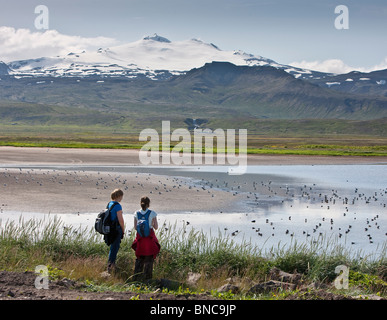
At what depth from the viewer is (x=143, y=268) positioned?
38.8ft

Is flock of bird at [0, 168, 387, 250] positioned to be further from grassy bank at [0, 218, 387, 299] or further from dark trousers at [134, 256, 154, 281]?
dark trousers at [134, 256, 154, 281]

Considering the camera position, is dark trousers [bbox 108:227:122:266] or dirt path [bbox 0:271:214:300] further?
dark trousers [bbox 108:227:122:266]

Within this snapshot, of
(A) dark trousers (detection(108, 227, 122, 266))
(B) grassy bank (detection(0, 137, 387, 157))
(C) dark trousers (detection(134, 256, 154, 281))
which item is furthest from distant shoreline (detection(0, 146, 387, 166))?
(C) dark trousers (detection(134, 256, 154, 281))

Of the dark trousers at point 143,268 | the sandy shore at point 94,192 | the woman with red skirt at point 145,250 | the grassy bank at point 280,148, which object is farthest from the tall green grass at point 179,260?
the grassy bank at point 280,148

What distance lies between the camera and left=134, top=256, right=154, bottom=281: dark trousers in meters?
11.7

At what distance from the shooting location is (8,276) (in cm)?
1055

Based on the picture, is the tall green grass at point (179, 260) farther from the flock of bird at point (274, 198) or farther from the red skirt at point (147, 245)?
the flock of bird at point (274, 198)

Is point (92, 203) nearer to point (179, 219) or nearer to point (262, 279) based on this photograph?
point (179, 219)

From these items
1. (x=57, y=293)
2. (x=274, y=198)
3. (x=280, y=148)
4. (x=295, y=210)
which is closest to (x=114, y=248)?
(x=57, y=293)

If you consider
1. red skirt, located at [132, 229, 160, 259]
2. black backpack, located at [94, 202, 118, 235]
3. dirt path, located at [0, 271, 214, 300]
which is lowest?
dirt path, located at [0, 271, 214, 300]

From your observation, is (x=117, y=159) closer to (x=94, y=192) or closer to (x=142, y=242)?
(x=94, y=192)

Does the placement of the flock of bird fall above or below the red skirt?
below

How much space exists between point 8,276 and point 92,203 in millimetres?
15992
